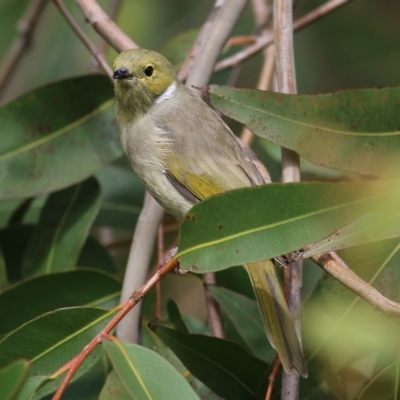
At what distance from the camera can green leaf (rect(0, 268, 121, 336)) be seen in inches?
103

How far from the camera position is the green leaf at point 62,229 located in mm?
3107

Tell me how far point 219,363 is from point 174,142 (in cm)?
96

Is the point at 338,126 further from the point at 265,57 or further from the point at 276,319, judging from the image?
the point at 265,57

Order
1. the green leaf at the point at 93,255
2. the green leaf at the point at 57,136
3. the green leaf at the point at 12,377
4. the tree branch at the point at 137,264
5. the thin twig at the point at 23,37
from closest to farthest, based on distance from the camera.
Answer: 1. the green leaf at the point at 12,377
2. the tree branch at the point at 137,264
3. the green leaf at the point at 57,136
4. the green leaf at the point at 93,255
5. the thin twig at the point at 23,37

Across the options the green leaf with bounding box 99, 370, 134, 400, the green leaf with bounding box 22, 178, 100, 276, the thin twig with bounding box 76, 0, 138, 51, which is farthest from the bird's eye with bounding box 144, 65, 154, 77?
the green leaf with bounding box 99, 370, 134, 400

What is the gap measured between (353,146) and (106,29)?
1.28 m

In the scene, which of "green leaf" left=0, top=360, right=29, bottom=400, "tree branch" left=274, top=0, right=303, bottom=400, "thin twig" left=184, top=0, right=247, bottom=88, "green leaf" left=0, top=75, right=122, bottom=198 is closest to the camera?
"green leaf" left=0, top=360, right=29, bottom=400

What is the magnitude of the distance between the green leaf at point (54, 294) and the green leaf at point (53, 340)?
1.88 feet

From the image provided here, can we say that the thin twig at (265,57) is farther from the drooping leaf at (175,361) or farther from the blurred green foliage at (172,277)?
the drooping leaf at (175,361)

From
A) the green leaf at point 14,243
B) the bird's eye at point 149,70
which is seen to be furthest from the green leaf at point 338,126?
the green leaf at point 14,243

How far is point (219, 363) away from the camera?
2.24 m

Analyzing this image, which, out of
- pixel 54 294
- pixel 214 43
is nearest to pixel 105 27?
pixel 214 43

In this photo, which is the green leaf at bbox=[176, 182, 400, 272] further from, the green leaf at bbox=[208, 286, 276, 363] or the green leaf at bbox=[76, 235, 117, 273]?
the green leaf at bbox=[76, 235, 117, 273]

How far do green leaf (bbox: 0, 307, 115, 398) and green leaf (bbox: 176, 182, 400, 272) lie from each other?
417mm
